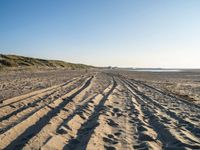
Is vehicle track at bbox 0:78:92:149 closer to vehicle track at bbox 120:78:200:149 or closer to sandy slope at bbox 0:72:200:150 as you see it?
sandy slope at bbox 0:72:200:150

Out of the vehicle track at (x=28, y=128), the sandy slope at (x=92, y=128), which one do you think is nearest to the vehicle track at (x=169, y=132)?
the sandy slope at (x=92, y=128)

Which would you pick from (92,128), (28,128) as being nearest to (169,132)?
(92,128)

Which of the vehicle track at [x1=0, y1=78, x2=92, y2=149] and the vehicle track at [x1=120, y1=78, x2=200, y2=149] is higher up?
the vehicle track at [x1=0, y1=78, x2=92, y2=149]

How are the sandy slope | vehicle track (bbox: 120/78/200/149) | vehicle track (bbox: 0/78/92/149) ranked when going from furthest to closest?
vehicle track (bbox: 120/78/200/149) → the sandy slope → vehicle track (bbox: 0/78/92/149)

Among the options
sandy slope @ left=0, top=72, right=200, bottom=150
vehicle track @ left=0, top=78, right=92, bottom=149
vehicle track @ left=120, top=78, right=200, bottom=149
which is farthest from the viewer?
vehicle track @ left=120, top=78, right=200, bottom=149

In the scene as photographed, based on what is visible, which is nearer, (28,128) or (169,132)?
(28,128)

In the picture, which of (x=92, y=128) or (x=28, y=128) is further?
(x=92, y=128)

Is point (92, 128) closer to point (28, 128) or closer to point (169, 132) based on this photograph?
point (28, 128)

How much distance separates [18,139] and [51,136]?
63 centimetres

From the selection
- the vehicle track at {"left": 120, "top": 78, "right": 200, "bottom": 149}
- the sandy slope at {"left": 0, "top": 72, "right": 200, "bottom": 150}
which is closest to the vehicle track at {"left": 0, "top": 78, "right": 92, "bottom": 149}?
the sandy slope at {"left": 0, "top": 72, "right": 200, "bottom": 150}

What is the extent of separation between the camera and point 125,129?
Answer: 6844 mm

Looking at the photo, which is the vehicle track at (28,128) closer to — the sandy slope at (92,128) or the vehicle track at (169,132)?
the sandy slope at (92,128)

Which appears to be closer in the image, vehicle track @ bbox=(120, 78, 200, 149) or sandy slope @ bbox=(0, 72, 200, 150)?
sandy slope @ bbox=(0, 72, 200, 150)

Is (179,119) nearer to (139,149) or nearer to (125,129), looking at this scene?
(125,129)
